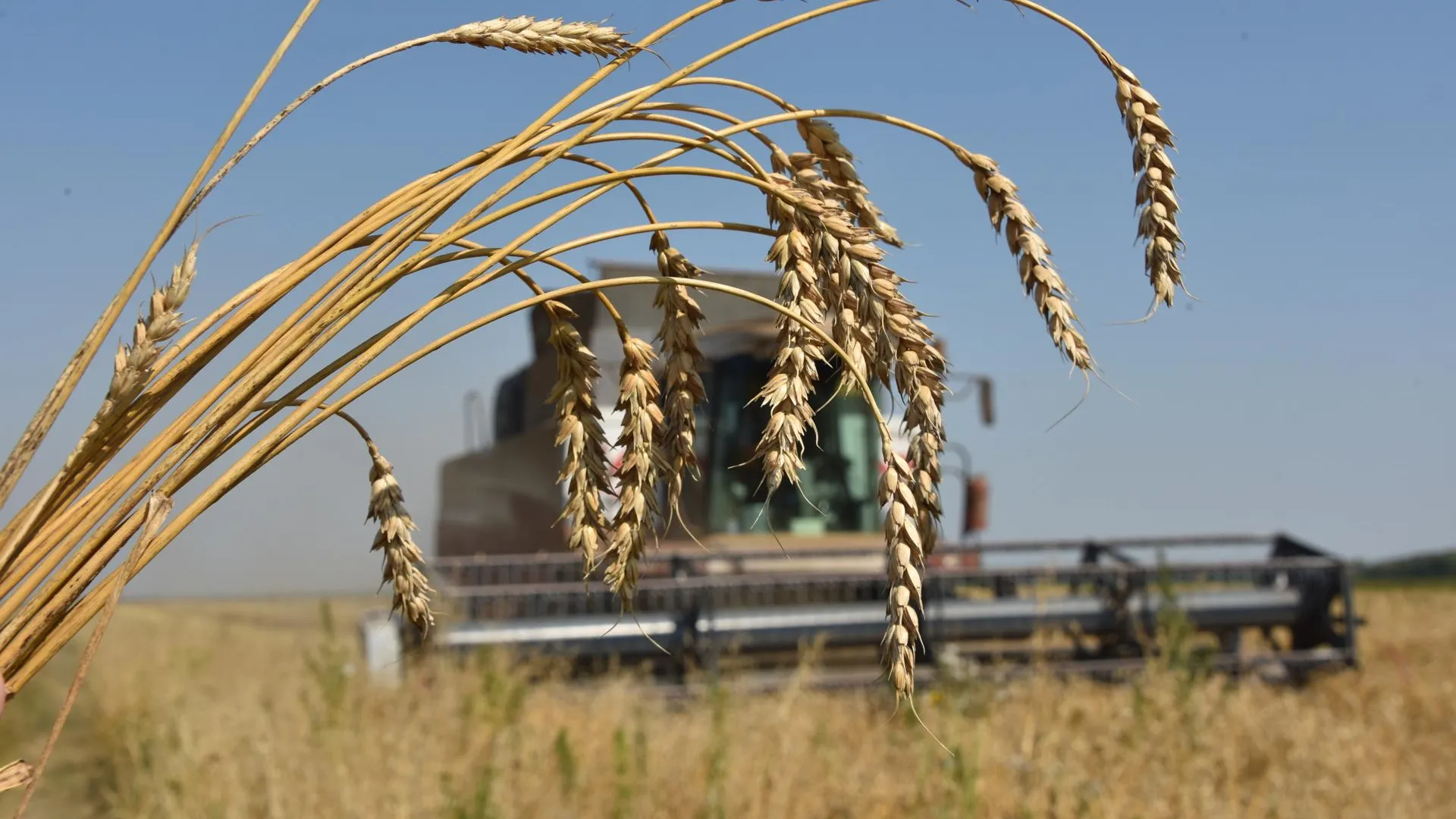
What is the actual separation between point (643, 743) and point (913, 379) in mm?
3470

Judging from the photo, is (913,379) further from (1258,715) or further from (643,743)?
(1258,715)

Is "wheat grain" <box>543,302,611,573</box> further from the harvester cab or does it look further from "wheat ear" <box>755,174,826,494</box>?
the harvester cab

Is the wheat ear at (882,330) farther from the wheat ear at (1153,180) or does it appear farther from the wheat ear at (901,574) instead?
the wheat ear at (1153,180)

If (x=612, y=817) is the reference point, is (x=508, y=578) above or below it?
above

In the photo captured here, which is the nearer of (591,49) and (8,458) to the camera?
(8,458)

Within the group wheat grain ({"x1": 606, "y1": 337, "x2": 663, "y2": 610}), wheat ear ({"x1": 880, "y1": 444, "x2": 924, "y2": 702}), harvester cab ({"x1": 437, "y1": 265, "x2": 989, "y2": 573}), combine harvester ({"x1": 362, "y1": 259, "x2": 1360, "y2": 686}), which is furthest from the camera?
harvester cab ({"x1": 437, "y1": 265, "x2": 989, "y2": 573})

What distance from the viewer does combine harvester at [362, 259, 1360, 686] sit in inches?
288

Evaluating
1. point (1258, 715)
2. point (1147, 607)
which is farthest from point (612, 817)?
point (1147, 607)

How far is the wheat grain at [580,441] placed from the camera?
3.20 ft

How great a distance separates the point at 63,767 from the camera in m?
4.63

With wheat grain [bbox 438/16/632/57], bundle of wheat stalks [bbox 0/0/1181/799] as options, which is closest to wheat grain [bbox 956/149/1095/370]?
bundle of wheat stalks [bbox 0/0/1181/799]

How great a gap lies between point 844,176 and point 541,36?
27 centimetres

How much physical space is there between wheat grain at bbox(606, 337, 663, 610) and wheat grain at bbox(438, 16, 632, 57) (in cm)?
24

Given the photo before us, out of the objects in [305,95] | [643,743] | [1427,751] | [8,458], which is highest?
[305,95]
